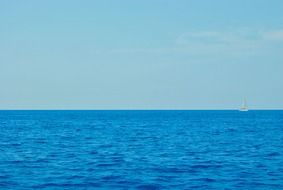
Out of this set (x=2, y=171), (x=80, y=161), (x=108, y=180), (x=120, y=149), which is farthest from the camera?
(x=120, y=149)

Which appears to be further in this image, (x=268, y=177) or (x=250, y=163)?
(x=250, y=163)

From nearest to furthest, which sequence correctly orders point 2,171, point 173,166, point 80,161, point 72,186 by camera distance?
point 72,186
point 2,171
point 173,166
point 80,161

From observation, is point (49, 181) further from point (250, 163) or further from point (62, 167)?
point (250, 163)

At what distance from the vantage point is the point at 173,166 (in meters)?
37.6

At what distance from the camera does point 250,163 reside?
39531mm

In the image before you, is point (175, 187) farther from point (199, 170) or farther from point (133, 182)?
point (199, 170)

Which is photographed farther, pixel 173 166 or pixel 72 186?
pixel 173 166

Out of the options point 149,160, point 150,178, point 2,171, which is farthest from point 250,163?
point 2,171

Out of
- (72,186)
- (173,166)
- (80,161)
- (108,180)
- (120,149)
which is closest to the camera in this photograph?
(72,186)

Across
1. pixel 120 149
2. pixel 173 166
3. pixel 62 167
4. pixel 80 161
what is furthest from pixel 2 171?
pixel 120 149

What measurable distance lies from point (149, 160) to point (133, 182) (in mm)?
11152

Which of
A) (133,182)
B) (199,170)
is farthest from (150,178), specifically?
(199,170)

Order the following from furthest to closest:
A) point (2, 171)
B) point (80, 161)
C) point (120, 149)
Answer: point (120, 149), point (80, 161), point (2, 171)

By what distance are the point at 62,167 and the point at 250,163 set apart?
16234 mm
